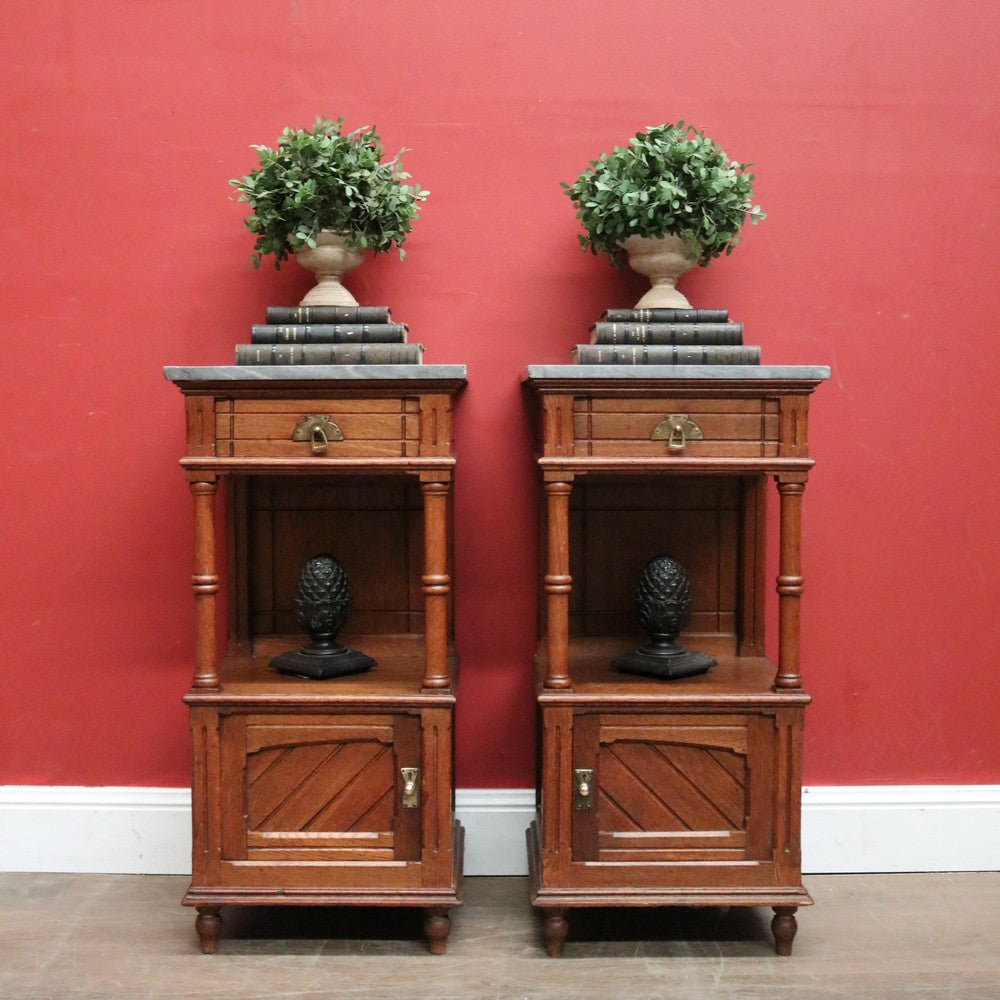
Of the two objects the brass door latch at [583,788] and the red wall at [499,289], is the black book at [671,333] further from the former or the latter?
the brass door latch at [583,788]

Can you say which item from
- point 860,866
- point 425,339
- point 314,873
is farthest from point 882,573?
point 314,873

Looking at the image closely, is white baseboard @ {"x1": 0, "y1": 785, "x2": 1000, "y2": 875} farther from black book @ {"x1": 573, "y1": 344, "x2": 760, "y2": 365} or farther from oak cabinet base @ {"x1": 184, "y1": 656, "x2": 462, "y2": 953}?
black book @ {"x1": 573, "y1": 344, "x2": 760, "y2": 365}

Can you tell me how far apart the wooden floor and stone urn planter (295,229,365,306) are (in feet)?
5.36

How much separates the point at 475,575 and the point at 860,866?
4.64 feet

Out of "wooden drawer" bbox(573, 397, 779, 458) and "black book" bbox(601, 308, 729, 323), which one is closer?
"wooden drawer" bbox(573, 397, 779, 458)

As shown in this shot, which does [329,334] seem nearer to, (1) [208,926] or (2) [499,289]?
(2) [499,289]

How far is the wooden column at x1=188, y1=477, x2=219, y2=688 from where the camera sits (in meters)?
2.39

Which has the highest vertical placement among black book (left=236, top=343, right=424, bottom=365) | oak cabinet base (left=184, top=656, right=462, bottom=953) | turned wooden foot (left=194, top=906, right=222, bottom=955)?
black book (left=236, top=343, right=424, bottom=365)

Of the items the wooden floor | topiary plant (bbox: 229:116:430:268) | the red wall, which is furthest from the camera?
the red wall

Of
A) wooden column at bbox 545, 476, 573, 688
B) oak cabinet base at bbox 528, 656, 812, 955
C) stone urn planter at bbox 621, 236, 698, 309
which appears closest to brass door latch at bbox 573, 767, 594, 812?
oak cabinet base at bbox 528, 656, 812, 955

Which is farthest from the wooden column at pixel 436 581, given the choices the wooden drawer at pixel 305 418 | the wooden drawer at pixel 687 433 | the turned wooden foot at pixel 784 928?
the turned wooden foot at pixel 784 928

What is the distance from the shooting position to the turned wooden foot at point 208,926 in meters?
2.45

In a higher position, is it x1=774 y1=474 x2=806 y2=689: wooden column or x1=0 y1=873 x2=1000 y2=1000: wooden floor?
x1=774 y1=474 x2=806 y2=689: wooden column

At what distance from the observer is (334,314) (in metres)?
2.52
